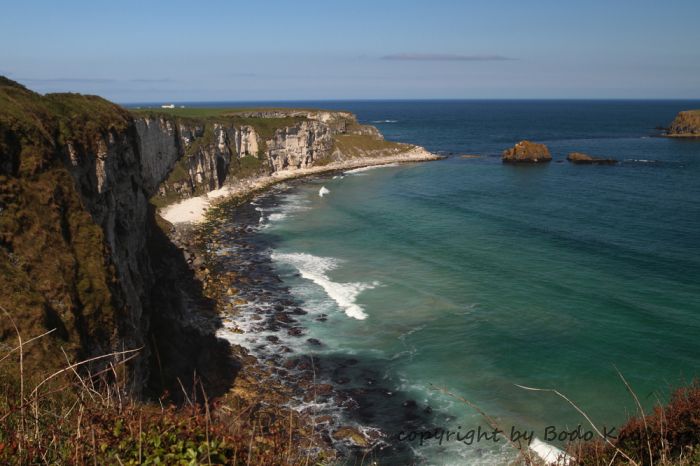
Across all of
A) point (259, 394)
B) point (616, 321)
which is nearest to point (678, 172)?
point (616, 321)

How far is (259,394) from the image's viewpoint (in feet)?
91.6

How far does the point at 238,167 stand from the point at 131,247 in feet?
212

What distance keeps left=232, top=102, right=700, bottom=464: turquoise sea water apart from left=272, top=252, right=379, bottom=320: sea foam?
19 cm

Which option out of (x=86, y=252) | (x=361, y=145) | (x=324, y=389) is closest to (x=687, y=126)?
(x=361, y=145)

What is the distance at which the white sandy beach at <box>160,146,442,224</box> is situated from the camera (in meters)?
69.0

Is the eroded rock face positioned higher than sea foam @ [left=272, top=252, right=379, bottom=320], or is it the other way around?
the eroded rock face


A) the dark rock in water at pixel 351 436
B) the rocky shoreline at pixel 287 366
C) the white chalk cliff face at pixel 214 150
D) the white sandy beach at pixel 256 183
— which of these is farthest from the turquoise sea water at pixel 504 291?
the white chalk cliff face at pixel 214 150

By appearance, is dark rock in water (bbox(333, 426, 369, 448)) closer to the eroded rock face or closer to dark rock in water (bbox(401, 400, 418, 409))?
dark rock in water (bbox(401, 400, 418, 409))

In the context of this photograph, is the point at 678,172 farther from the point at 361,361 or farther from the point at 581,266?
the point at 361,361

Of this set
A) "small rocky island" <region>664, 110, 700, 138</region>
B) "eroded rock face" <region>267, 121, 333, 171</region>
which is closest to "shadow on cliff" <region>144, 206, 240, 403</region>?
"eroded rock face" <region>267, 121, 333, 171</region>

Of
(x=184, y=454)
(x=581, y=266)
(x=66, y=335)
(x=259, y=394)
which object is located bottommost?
(x=259, y=394)

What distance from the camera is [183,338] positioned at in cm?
3203

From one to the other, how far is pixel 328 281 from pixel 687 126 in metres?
173

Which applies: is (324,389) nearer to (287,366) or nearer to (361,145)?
(287,366)
